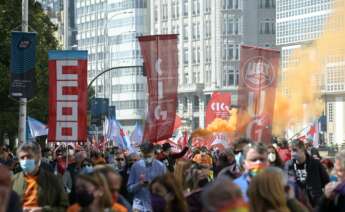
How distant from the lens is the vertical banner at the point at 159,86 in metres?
22.7

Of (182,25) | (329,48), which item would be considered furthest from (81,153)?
(182,25)

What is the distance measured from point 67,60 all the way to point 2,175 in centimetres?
1356

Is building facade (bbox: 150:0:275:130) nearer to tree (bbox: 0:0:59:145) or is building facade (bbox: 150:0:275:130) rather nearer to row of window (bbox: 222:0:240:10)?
row of window (bbox: 222:0:240:10)

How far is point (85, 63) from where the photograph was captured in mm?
22891

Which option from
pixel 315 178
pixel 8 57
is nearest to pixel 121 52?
pixel 8 57

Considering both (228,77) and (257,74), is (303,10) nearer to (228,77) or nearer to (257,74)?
(228,77)

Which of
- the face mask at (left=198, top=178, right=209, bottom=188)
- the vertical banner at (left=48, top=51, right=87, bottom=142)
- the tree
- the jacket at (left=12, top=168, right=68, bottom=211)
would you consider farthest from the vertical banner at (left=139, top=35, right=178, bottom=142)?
the tree

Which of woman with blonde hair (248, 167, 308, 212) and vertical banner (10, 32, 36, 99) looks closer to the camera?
woman with blonde hair (248, 167, 308, 212)

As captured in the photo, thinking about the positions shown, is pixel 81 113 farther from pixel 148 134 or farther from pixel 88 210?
pixel 88 210

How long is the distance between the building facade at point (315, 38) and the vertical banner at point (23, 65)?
301 feet

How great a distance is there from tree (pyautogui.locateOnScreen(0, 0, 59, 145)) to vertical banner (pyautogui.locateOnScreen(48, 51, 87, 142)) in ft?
80.7

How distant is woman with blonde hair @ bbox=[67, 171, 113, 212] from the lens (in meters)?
9.57

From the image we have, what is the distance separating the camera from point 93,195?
9578mm

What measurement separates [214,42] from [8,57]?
317 ft
